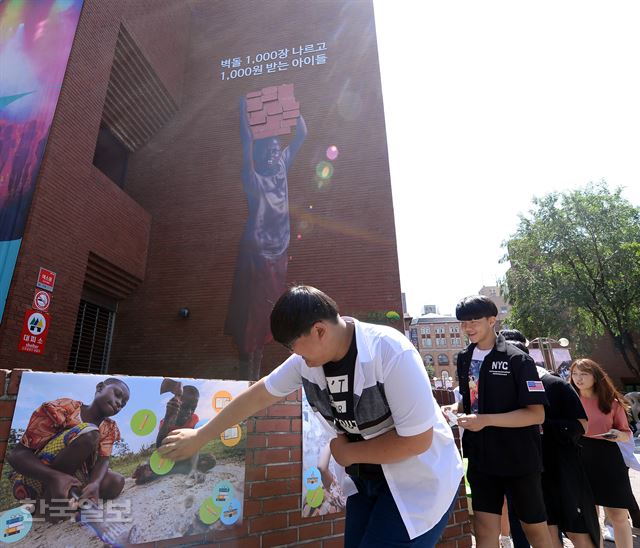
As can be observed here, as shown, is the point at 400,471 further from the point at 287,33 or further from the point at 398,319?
the point at 287,33

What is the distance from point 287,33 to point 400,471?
1297 cm

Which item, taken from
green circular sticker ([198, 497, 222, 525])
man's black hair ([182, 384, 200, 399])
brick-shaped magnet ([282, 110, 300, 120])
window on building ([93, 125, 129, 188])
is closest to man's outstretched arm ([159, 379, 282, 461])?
man's black hair ([182, 384, 200, 399])

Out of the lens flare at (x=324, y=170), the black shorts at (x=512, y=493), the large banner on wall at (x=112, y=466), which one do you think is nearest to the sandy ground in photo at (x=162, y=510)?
the large banner on wall at (x=112, y=466)

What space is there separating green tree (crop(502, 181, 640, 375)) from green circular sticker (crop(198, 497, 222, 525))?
2053cm

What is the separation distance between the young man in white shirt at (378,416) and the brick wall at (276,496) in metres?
0.91

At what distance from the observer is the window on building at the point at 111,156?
9.98 metres

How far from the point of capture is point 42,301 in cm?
639

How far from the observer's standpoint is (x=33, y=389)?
1.88 m

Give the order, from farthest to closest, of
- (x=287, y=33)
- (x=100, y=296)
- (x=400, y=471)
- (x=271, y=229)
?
(x=287, y=33) → (x=271, y=229) → (x=100, y=296) → (x=400, y=471)

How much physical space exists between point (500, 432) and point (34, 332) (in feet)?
22.6

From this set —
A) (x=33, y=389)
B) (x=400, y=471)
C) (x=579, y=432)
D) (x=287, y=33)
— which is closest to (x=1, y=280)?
(x=33, y=389)

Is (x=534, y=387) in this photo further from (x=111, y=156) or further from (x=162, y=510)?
(x=111, y=156)

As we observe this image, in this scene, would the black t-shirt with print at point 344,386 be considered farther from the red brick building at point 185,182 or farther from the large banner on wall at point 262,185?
the large banner on wall at point 262,185

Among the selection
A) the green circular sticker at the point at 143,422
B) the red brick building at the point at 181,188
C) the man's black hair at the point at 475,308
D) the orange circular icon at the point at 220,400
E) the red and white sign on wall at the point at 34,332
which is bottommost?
the green circular sticker at the point at 143,422
